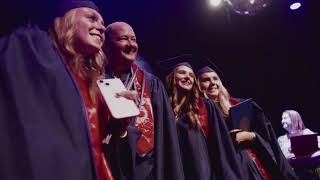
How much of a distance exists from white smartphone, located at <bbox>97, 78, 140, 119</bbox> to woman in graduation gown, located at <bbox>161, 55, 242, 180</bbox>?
131 centimetres

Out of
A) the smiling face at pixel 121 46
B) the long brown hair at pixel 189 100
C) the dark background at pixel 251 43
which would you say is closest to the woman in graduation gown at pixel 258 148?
the long brown hair at pixel 189 100

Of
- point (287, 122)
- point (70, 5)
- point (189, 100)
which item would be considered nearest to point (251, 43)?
point (287, 122)

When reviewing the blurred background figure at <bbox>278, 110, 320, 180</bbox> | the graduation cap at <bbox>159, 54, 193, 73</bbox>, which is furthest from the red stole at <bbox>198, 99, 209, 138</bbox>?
the blurred background figure at <bbox>278, 110, 320, 180</bbox>

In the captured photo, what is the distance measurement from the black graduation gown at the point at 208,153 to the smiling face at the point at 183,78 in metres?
0.32

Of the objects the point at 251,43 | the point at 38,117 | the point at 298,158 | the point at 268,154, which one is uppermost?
the point at 251,43

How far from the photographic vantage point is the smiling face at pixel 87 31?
6.77 feet

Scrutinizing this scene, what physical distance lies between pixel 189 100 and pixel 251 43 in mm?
4765

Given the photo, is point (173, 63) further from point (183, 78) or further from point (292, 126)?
point (292, 126)

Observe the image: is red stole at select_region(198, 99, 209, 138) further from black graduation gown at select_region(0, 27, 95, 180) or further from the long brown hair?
black graduation gown at select_region(0, 27, 95, 180)

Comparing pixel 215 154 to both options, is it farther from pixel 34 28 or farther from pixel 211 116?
pixel 34 28

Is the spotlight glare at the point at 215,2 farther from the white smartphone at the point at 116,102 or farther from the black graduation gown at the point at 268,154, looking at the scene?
the white smartphone at the point at 116,102

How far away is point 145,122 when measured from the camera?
260cm

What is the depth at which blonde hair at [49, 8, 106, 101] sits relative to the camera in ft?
6.58

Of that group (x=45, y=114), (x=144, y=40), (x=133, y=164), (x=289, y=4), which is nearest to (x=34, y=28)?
(x=45, y=114)
